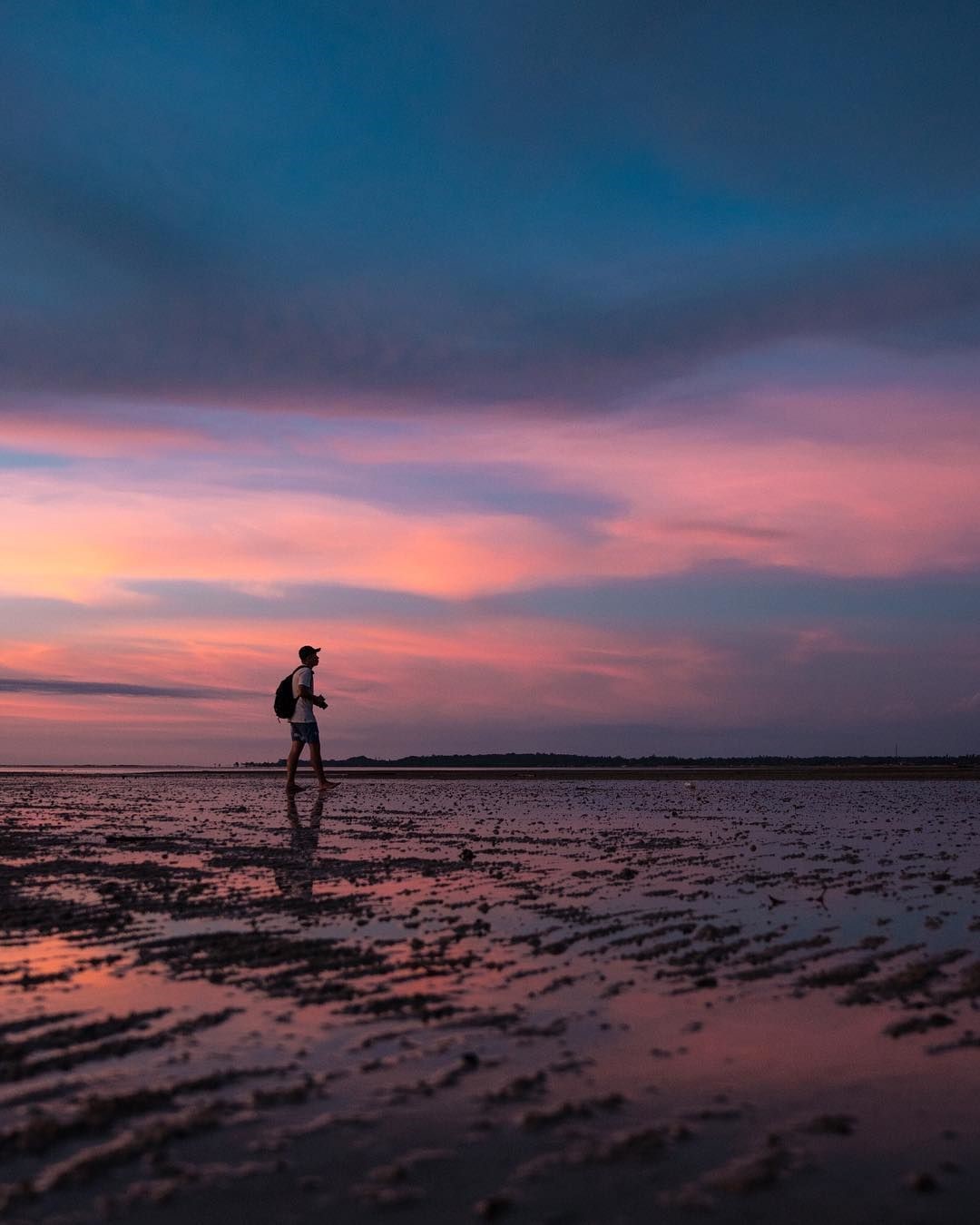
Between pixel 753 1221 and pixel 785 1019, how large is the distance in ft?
8.16

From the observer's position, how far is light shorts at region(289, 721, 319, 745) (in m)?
26.5

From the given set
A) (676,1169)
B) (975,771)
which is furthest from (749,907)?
(975,771)

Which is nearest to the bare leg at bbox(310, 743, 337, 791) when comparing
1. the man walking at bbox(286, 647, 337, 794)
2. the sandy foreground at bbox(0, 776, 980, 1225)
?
the man walking at bbox(286, 647, 337, 794)

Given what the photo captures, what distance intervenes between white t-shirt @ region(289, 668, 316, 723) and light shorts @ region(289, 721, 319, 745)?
0.36ft

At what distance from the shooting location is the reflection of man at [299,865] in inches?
407

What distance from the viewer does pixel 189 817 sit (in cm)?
2073

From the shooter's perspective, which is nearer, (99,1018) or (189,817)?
(99,1018)

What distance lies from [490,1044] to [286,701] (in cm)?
2196

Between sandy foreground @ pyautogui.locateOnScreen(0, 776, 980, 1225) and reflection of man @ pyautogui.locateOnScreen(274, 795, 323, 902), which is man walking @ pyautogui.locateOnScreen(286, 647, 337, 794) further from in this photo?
sandy foreground @ pyautogui.locateOnScreen(0, 776, 980, 1225)

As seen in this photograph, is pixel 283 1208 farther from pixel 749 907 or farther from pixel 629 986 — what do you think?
pixel 749 907

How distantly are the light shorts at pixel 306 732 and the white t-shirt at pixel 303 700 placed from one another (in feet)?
0.36

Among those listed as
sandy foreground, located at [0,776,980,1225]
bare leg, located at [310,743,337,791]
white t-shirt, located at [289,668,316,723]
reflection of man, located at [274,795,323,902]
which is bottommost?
sandy foreground, located at [0,776,980,1225]

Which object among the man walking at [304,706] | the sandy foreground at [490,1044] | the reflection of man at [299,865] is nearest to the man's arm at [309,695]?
the man walking at [304,706]

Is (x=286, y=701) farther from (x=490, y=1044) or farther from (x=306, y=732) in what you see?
(x=490, y=1044)
